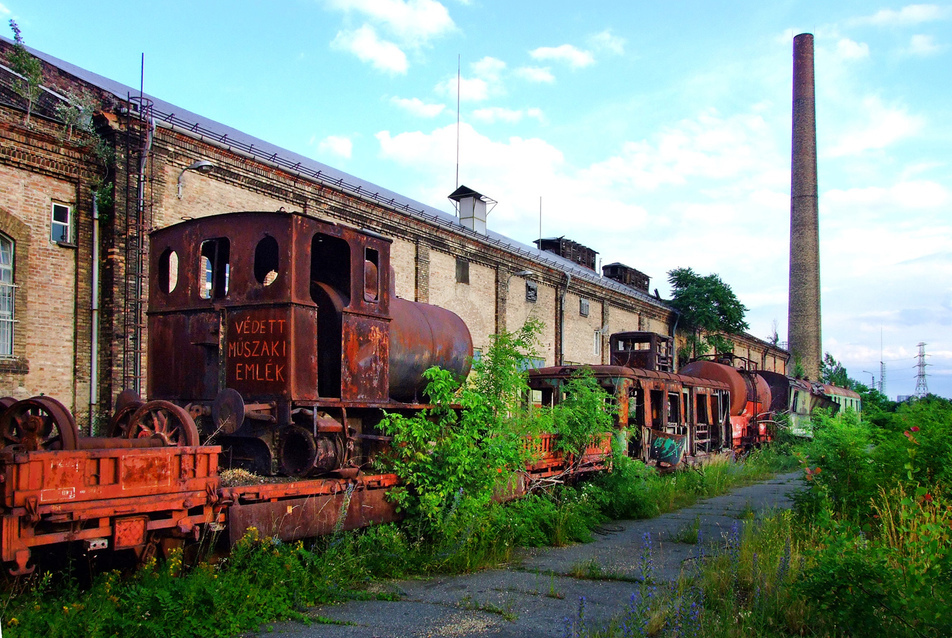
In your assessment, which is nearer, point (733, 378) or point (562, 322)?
point (733, 378)

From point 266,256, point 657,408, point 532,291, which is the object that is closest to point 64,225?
point 266,256

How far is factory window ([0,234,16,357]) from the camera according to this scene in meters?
12.7

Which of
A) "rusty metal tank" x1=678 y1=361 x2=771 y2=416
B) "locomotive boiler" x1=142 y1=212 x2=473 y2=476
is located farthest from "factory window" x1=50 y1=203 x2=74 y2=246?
"rusty metal tank" x1=678 y1=361 x2=771 y2=416

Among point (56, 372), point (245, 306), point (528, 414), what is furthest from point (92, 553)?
point (56, 372)

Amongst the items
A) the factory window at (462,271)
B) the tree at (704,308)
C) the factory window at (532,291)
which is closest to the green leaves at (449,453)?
the factory window at (462,271)

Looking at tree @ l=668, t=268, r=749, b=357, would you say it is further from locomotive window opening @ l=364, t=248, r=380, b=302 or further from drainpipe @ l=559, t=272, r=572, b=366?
locomotive window opening @ l=364, t=248, r=380, b=302

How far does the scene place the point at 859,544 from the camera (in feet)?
16.9

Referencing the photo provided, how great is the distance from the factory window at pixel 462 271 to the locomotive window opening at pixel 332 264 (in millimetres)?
15994

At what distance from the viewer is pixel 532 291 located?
92.7 ft

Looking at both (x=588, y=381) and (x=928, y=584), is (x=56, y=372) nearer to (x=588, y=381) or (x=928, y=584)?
(x=588, y=381)

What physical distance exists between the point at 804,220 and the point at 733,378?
74.4 feet

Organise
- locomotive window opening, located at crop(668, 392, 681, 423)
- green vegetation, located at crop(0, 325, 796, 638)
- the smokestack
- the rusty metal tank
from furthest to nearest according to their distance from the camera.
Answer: the smokestack, the rusty metal tank, locomotive window opening, located at crop(668, 392, 681, 423), green vegetation, located at crop(0, 325, 796, 638)

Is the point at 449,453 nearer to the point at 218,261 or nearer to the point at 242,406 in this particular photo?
the point at 242,406

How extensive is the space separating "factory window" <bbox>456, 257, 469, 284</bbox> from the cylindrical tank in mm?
14089
